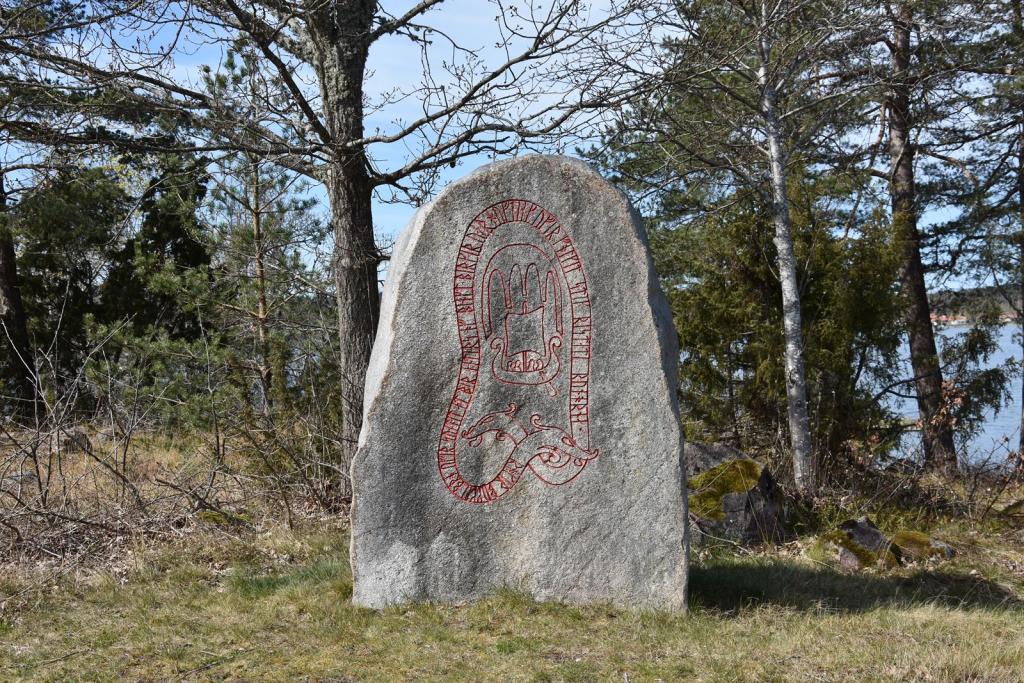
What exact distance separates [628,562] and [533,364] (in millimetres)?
1289

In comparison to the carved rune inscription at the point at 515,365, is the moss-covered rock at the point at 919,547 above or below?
below

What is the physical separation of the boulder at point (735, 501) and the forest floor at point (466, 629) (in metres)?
0.73

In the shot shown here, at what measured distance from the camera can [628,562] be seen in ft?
17.8

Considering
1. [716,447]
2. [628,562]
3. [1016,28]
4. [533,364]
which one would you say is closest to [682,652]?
[628,562]

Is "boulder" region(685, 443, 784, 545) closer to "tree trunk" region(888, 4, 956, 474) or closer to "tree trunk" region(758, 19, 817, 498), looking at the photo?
"tree trunk" region(758, 19, 817, 498)

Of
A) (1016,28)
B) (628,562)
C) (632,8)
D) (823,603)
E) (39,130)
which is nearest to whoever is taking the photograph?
(628,562)

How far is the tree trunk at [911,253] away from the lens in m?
10.8

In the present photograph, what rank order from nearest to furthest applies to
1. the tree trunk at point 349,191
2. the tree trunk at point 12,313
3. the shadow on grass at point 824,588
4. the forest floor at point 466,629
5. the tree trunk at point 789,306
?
the forest floor at point 466,629
the shadow on grass at point 824,588
the tree trunk at point 349,191
the tree trunk at point 789,306
the tree trunk at point 12,313

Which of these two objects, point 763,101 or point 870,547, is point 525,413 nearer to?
point 870,547

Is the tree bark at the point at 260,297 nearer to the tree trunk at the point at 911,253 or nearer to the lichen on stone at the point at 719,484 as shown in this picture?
the lichen on stone at the point at 719,484

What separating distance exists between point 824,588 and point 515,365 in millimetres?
2736

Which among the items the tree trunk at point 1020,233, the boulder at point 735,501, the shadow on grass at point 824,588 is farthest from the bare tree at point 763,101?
the tree trunk at point 1020,233

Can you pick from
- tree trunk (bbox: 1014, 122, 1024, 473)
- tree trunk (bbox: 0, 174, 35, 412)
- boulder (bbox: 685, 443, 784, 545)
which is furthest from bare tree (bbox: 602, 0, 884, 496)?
tree trunk (bbox: 0, 174, 35, 412)

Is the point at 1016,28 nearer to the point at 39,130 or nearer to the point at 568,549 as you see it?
the point at 568,549
